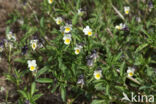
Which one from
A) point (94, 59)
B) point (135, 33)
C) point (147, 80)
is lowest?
point (147, 80)

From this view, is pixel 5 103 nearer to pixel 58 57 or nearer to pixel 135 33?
pixel 58 57

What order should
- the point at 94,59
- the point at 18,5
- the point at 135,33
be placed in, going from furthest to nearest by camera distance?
1. the point at 18,5
2. the point at 135,33
3. the point at 94,59

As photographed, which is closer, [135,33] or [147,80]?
[147,80]

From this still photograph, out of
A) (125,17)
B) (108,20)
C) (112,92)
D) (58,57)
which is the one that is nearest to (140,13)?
(125,17)

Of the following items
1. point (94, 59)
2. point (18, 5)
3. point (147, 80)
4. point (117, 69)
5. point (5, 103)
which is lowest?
point (5, 103)

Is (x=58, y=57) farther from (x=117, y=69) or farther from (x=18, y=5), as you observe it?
(x=18, y=5)

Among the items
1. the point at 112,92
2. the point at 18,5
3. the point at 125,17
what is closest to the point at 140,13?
the point at 125,17

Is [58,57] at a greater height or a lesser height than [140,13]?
lesser

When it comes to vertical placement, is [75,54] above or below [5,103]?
above

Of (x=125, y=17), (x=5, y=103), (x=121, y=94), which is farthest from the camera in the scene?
(x=125, y=17)
